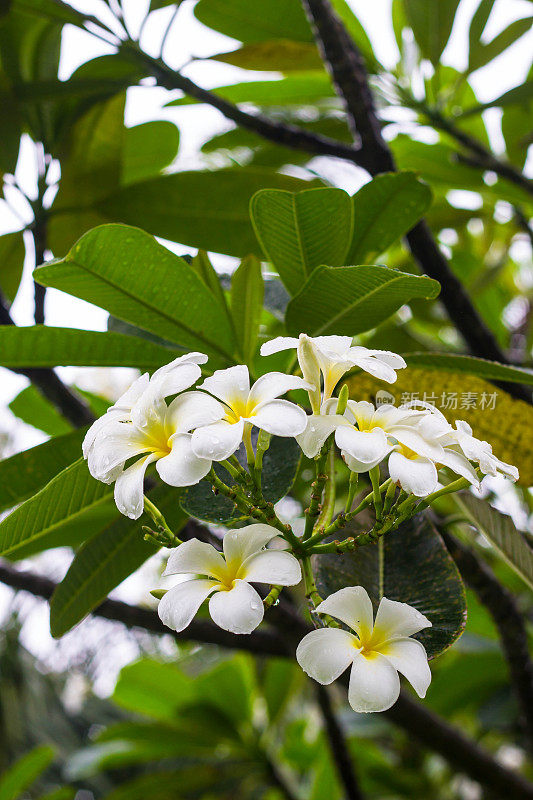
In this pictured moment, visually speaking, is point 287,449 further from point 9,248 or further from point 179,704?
point 179,704

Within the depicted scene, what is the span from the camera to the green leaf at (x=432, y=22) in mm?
1084

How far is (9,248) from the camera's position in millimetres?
1077

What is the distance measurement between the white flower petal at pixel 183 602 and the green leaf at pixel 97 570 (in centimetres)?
23

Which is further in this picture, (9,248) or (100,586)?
(9,248)

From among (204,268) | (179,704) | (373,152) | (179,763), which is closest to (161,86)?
(373,152)

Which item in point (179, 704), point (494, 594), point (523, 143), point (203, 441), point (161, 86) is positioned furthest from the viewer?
point (179, 704)

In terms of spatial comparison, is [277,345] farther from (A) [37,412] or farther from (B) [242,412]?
(A) [37,412]

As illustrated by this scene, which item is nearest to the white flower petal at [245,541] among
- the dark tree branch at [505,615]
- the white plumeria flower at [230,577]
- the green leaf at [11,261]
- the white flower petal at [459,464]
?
the white plumeria flower at [230,577]

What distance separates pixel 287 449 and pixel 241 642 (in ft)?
2.02

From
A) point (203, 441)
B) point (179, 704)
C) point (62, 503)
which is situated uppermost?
point (203, 441)

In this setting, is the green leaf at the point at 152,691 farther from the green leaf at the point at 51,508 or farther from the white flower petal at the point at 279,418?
the white flower petal at the point at 279,418

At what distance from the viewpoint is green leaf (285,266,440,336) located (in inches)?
20.3

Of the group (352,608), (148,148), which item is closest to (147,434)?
(352,608)

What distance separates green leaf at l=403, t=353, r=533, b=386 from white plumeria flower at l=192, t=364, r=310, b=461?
0.21m
